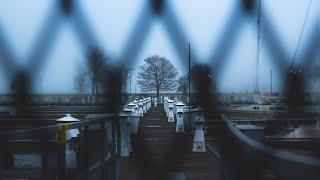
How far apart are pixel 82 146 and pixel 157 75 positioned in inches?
64.3

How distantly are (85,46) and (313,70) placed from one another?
0.48 m

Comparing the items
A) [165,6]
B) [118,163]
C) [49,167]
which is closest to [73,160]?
[49,167]

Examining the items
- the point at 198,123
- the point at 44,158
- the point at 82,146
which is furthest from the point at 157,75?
the point at 82,146

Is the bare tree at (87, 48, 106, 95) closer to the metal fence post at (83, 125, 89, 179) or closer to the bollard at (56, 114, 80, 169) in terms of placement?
the bollard at (56, 114, 80, 169)

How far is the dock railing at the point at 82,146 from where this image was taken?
73.7 inches

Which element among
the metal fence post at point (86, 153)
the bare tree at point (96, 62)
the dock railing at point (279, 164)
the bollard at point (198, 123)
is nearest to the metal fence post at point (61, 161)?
the metal fence post at point (86, 153)

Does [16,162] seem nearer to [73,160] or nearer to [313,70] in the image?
[73,160]

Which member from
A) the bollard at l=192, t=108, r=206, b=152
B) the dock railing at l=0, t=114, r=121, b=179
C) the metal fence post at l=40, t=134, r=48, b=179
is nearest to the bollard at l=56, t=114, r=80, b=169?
the dock railing at l=0, t=114, r=121, b=179

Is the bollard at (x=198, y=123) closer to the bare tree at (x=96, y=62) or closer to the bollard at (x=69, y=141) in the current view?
the bare tree at (x=96, y=62)

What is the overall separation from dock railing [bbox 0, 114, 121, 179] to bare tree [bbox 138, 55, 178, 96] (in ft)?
1.50

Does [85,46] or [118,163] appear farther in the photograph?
[118,163]

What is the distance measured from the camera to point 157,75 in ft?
4.24

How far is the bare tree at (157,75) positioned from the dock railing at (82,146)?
458 mm

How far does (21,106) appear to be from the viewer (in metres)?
0.99
